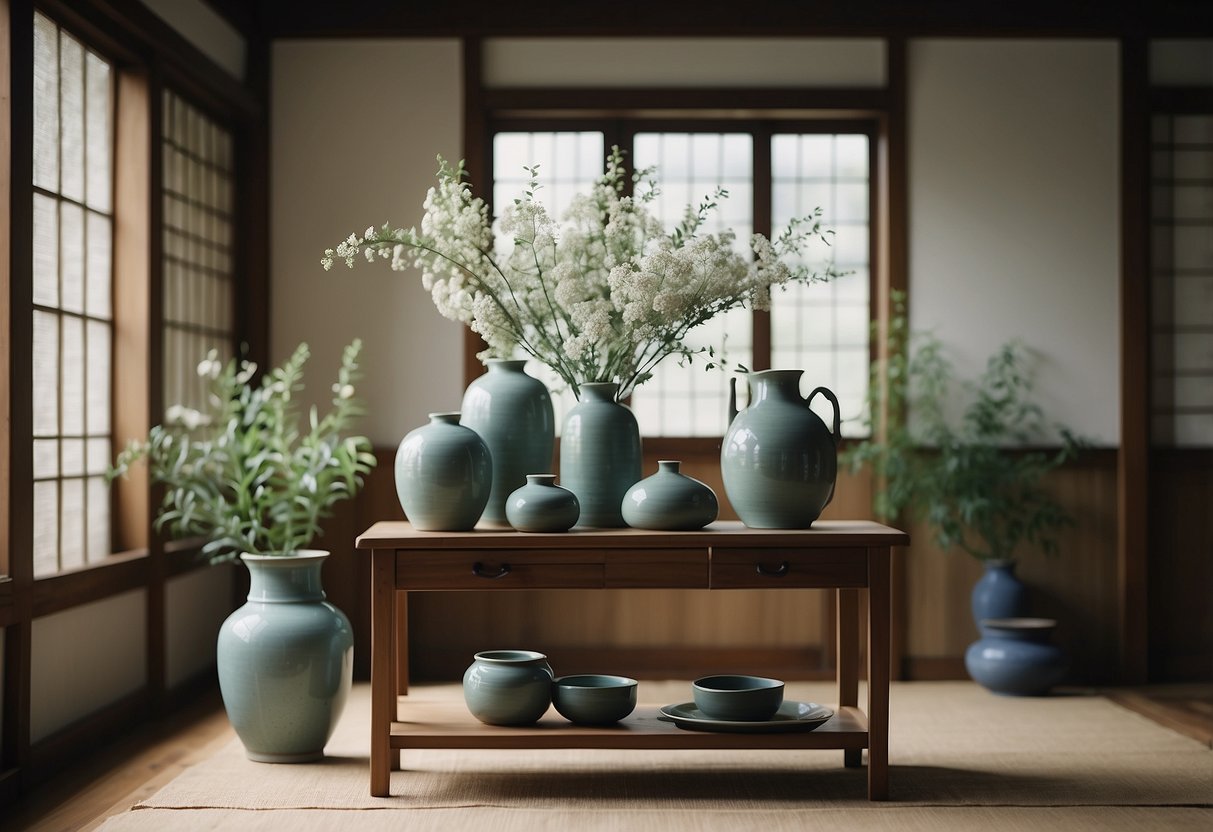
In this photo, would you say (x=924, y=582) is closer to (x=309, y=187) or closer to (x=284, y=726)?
(x=284, y=726)

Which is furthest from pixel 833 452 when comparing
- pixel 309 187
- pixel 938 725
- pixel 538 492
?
pixel 309 187

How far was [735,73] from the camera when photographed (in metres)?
4.82

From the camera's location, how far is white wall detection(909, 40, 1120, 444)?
15.8 ft

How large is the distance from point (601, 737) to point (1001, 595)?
2.23 m

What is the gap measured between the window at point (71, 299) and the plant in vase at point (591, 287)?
102 cm

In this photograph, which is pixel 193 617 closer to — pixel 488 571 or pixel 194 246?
pixel 194 246

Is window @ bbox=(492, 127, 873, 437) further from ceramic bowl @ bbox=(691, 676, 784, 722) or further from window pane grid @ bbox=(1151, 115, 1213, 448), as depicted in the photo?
ceramic bowl @ bbox=(691, 676, 784, 722)

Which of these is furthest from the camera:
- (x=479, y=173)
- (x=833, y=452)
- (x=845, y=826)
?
(x=479, y=173)

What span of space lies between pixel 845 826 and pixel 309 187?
10.8 ft

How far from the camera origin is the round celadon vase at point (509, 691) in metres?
3.03

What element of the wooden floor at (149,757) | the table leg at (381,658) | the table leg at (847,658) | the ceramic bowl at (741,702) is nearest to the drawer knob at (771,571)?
the ceramic bowl at (741,702)

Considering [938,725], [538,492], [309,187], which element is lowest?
[938,725]

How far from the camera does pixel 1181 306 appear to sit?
15.9 feet

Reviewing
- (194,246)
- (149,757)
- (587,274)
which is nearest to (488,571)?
(587,274)
